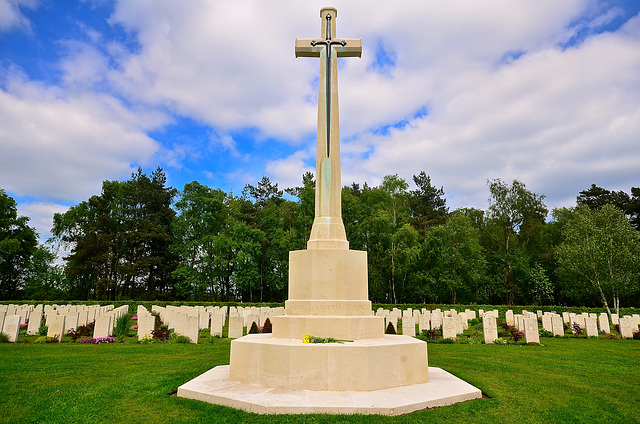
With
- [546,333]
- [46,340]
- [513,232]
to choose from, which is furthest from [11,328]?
[513,232]

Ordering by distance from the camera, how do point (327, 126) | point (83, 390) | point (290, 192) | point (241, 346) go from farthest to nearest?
point (290, 192) < point (327, 126) < point (241, 346) < point (83, 390)

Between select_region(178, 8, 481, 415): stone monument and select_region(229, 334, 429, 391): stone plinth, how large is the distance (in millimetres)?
13

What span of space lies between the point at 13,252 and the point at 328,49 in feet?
139

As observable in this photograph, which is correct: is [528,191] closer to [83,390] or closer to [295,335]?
[295,335]

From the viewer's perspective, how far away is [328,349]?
539 cm

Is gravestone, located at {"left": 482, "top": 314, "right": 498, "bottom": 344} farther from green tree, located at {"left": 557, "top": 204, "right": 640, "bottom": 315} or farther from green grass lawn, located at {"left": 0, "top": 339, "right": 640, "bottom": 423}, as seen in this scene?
green tree, located at {"left": 557, "top": 204, "right": 640, "bottom": 315}

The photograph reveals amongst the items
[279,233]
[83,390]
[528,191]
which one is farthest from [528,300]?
[83,390]

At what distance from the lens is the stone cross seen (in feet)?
24.5

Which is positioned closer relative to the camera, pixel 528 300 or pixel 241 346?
pixel 241 346

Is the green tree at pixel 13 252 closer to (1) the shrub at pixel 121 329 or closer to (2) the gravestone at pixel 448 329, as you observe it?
(1) the shrub at pixel 121 329

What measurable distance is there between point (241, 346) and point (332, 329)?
1.54 meters

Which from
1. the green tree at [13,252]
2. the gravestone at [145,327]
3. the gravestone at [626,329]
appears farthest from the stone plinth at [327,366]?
the green tree at [13,252]

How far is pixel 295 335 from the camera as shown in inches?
257

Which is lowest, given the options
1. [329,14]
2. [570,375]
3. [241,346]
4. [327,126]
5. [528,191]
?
[570,375]
